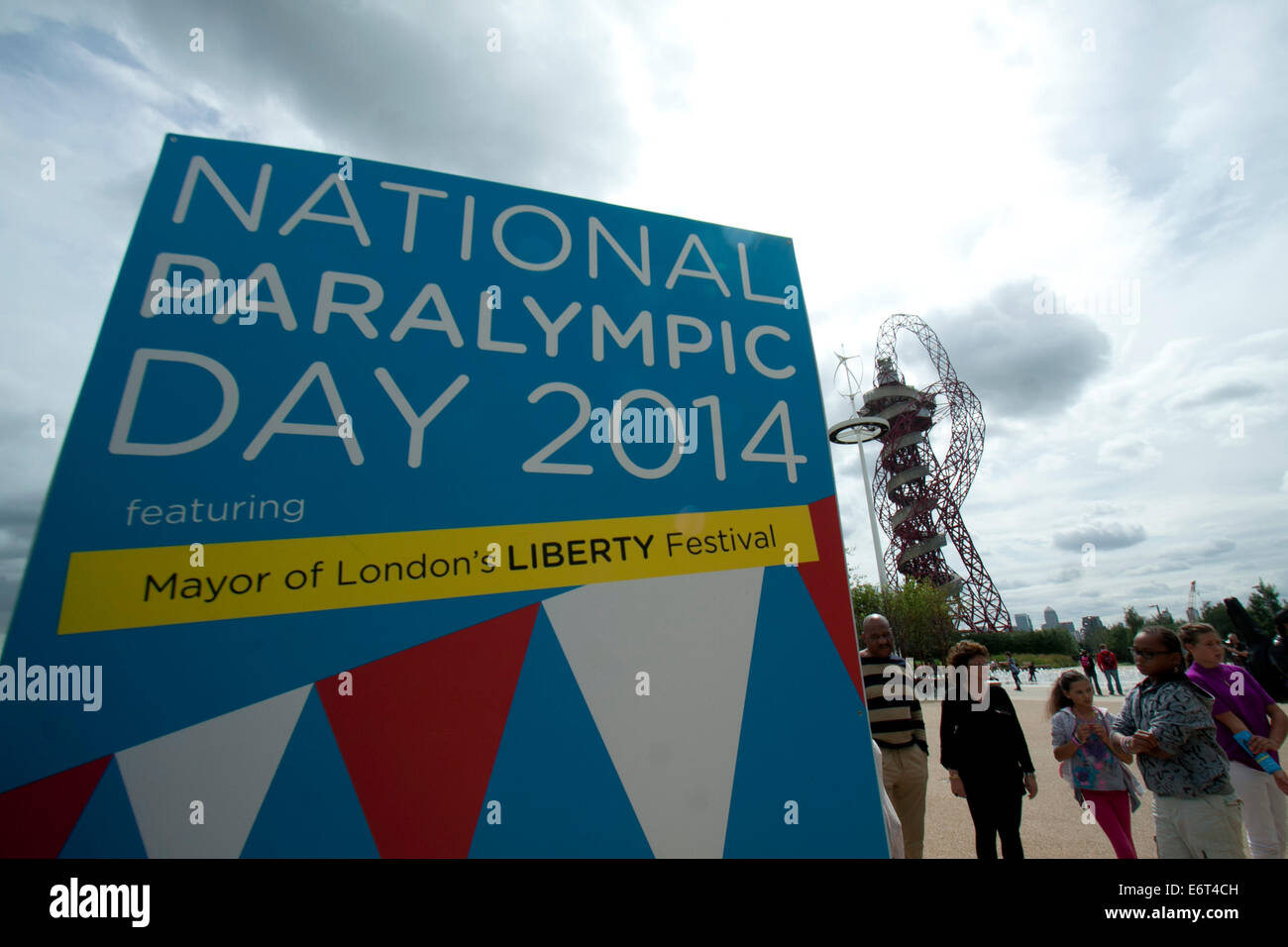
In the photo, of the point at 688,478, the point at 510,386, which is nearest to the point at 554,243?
the point at 510,386

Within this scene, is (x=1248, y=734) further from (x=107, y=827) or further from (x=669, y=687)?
(x=107, y=827)

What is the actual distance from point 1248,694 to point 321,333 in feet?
17.4

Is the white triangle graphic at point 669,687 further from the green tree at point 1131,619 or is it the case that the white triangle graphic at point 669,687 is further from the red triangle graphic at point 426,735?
the green tree at point 1131,619

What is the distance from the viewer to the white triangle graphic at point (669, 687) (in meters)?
2.08

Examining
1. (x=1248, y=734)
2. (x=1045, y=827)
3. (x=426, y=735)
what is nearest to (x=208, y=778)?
(x=426, y=735)

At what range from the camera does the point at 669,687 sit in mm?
2197

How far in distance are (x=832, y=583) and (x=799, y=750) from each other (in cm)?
70

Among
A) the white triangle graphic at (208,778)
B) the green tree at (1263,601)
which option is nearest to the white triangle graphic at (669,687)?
the white triangle graphic at (208,778)

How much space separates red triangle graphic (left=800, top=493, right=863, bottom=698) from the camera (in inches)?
95.9

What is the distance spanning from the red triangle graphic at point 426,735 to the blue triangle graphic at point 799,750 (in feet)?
3.10

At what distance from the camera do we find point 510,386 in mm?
2408

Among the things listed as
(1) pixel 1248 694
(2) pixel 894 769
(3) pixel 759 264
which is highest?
(3) pixel 759 264
